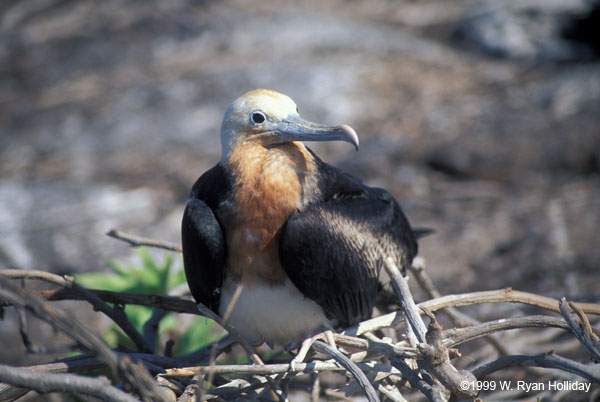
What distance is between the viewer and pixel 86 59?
7352 mm

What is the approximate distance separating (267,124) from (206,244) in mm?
497

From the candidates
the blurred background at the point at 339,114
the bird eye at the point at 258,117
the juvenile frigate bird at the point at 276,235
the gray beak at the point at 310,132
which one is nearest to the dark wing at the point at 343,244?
the juvenile frigate bird at the point at 276,235

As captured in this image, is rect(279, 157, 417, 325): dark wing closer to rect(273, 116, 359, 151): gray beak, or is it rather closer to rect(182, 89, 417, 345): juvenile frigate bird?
rect(182, 89, 417, 345): juvenile frigate bird

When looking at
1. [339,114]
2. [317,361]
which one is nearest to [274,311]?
[317,361]

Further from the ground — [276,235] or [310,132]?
[310,132]

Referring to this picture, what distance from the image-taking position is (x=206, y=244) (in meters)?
2.19

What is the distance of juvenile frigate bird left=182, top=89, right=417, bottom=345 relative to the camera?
7.24 feet

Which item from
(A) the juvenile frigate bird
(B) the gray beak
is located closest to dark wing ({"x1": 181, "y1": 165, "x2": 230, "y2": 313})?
(A) the juvenile frigate bird

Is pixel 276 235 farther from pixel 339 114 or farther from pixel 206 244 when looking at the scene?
pixel 339 114

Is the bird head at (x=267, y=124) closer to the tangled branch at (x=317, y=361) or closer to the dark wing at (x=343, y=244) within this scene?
the dark wing at (x=343, y=244)

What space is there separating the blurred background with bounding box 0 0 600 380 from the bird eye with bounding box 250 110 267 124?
6.99 ft

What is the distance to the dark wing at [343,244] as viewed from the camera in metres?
2.18

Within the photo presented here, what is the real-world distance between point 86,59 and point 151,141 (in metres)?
1.92

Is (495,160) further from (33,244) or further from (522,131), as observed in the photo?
(33,244)
